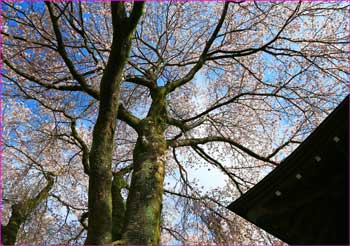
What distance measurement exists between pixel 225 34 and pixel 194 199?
4.85 metres

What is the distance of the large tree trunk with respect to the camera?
504 centimetres

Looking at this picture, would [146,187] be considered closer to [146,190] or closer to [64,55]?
[146,190]

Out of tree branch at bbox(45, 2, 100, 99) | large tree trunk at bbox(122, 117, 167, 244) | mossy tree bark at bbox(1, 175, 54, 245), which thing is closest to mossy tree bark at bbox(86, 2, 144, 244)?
large tree trunk at bbox(122, 117, 167, 244)

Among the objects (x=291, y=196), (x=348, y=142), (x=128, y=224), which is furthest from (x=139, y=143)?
(x=348, y=142)

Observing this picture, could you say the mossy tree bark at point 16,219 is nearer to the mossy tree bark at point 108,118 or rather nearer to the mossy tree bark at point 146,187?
the mossy tree bark at point 146,187

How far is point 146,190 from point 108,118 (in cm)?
131

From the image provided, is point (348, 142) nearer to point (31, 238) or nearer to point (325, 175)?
point (325, 175)

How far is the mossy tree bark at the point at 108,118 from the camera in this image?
15.5ft

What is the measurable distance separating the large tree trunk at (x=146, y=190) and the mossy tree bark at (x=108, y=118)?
0.55 meters

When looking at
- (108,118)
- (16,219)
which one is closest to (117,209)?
(108,118)

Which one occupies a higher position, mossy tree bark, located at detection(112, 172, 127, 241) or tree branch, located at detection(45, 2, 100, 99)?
tree branch, located at detection(45, 2, 100, 99)

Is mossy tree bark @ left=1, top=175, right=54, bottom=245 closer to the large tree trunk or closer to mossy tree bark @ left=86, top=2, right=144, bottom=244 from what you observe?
the large tree trunk

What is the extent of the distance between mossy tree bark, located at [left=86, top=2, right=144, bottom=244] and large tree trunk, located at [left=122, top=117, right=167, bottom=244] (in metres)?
0.55

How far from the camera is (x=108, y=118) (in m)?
5.21
